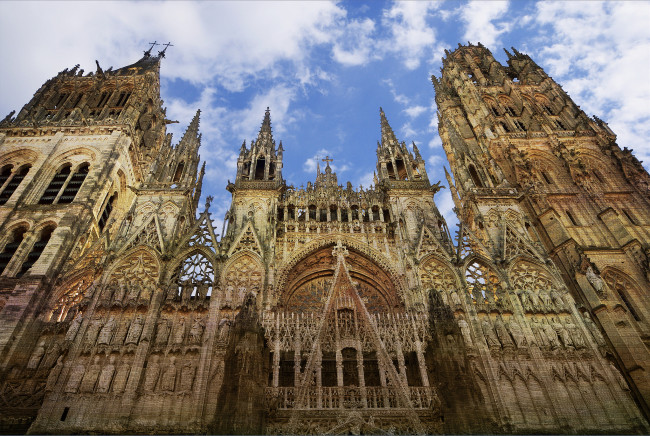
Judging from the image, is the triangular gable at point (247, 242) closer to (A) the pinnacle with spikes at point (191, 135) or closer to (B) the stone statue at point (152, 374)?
(B) the stone statue at point (152, 374)

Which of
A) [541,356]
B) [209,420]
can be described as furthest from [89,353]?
[541,356]

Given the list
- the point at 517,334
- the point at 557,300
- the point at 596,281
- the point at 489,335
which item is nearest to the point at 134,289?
the point at 489,335

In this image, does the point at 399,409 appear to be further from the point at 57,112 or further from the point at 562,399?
the point at 57,112

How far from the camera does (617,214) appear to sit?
21.5 meters

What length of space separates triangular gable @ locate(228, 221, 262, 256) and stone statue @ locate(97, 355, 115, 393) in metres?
5.66

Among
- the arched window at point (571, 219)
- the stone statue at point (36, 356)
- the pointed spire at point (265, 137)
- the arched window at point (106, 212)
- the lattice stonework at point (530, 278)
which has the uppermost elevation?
the pointed spire at point (265, 137)

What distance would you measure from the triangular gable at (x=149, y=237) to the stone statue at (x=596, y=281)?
644 inches

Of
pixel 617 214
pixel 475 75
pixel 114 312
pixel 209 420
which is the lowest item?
pixel 209 420

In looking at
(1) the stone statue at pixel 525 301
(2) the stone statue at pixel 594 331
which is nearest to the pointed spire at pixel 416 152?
(1) the stone statue at pixel 525 301

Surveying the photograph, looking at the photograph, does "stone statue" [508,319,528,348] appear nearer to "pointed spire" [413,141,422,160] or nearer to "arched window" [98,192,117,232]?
"pointed spire" [413,141,422,160]

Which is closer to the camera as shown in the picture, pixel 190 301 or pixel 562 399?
pixel 562 399

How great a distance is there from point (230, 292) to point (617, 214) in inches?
692

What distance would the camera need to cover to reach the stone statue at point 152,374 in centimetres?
1366

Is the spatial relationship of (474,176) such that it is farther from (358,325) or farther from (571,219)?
(358,325)
